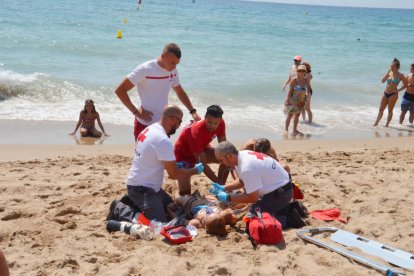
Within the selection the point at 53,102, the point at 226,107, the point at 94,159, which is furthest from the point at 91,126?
the point at 226,107

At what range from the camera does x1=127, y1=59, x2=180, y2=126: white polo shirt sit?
5328 mm

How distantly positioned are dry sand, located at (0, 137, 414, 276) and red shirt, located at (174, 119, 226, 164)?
1.71 ft

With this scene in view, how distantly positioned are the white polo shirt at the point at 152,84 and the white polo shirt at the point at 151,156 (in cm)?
68

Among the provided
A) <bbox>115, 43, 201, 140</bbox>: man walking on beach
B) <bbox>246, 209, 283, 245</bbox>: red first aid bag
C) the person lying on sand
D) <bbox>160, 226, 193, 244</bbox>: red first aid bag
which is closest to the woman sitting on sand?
<bbox>115, 43, 201, 140</bbox>: man walking on beach

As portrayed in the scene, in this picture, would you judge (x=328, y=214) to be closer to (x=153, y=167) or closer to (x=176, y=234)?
(x=176, y=234)

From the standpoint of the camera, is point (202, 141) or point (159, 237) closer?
point (159, 237)

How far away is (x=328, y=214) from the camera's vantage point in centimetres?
514

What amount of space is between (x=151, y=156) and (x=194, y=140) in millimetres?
866

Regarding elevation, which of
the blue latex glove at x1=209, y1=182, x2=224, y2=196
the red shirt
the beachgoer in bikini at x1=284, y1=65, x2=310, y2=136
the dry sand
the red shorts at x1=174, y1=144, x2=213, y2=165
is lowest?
the dry sand

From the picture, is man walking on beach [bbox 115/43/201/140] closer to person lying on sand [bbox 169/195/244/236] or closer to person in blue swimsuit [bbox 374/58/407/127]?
person lying on sand [bbox 169/195/244/236]

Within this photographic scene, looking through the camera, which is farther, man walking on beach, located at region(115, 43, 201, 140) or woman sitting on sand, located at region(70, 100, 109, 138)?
woman sitting on sand, located at region(70, 100, 109, 138)

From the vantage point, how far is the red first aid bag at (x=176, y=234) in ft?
14.6

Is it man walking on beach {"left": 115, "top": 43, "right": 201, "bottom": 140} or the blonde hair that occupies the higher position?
man walking on beach {"left": 115, "top": 43, "right": 201, "bottom": 140}

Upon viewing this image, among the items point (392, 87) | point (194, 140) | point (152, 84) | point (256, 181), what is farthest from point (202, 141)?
point (392, 87)
